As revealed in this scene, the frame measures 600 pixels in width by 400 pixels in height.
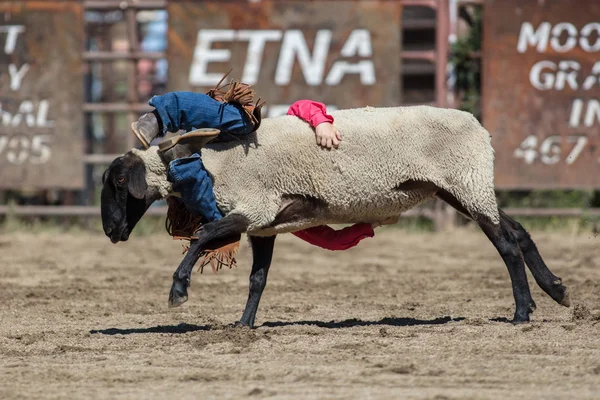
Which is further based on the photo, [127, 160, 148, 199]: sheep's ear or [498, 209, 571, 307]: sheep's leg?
[498, 209, 571, 307]: sheep's leg

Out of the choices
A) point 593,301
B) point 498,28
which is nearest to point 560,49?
point 498,28

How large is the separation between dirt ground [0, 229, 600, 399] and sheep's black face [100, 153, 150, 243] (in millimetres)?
552

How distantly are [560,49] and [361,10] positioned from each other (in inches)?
78.0

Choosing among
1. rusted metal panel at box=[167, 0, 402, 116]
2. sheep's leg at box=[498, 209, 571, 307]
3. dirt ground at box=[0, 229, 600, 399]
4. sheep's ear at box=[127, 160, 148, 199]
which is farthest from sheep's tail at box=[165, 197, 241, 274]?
rusted metal panel at box=[167, 0, 402, 116]

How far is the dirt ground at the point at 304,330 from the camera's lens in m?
3.97

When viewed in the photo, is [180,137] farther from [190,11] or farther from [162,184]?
[190,11]

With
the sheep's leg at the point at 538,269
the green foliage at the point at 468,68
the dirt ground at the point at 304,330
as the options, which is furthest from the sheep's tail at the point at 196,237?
the green foliage at the point at 468,68

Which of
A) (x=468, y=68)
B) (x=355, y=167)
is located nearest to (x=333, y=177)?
(x=355, y=167)

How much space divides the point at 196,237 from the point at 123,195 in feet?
1.45

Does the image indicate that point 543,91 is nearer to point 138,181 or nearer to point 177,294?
point 138,181

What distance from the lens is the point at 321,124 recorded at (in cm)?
529

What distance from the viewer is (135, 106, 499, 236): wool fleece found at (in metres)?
5.26

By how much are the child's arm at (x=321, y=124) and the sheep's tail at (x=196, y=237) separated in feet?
2.13

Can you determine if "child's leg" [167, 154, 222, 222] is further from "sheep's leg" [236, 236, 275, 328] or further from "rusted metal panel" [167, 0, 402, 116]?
"rusted metal panel" [167, 0, 402, 116]
